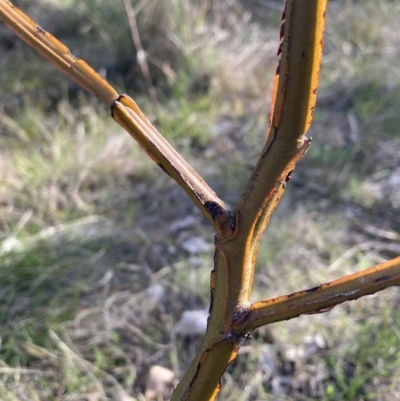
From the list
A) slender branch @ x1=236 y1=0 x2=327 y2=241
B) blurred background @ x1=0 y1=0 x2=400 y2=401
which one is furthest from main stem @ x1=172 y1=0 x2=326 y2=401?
blurred background @ x1=0 y1=0 x2=400 y2=401

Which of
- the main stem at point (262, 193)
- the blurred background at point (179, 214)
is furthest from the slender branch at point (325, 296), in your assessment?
the blurred background at point (179, 214)

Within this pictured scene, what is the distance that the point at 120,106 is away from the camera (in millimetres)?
311

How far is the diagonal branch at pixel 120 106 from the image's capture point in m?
0.30

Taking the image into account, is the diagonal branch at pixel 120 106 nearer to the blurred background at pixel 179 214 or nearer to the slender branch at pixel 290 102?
the slender branch at pixel 290 102

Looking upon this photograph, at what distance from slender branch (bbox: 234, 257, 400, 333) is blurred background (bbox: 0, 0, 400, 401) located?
602 millimetres

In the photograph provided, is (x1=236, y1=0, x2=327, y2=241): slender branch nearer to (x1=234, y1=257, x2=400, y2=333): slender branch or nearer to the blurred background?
(x1=234, y1=257, x2=400, y2=333): slender branch

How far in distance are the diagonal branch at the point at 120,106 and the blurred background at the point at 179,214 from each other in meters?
0.66

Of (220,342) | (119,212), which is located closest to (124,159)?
(119,212)

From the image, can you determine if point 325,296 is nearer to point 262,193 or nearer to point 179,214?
point 262,193

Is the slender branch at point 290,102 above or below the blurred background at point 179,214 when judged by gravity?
below

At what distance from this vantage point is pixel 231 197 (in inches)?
56.6

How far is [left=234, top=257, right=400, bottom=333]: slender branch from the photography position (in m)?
0.27

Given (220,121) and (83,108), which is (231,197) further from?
(83,108)

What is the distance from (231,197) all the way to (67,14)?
6.66 feet
